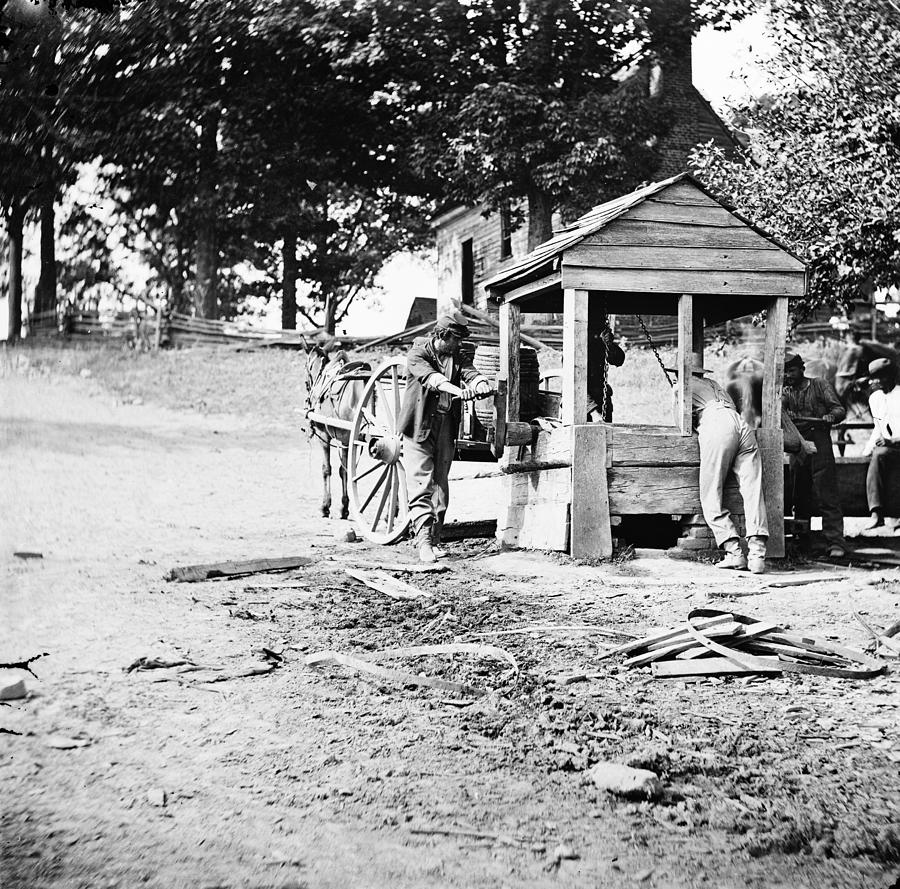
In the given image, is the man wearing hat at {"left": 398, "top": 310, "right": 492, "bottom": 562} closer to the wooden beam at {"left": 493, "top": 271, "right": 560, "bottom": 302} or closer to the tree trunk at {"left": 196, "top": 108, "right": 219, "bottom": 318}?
the wooden beam at {"left": 493, "top": 271, "right": 560, "bottom": 302}

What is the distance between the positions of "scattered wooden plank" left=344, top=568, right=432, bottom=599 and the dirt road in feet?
0.44

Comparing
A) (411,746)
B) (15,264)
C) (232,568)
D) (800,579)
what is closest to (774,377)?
(800,579)

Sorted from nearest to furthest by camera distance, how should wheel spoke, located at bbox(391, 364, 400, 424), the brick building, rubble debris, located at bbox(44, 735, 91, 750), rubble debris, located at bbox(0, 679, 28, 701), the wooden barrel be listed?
1. rubble debris, located at bbox(44, 735, 91, 750)
2. rubble debris, located at bbox(0, 679, 28, 701)
3. the wooden barrel
4. wheel spoke, located at bbox(391, 364, 400, 424)
5. the brick building

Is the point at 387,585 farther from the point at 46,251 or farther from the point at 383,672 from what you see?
the point at 46,251

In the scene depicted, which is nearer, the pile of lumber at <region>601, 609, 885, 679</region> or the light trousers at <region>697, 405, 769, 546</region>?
the pile of lumber at <region>601, 609, 885, 679</region>

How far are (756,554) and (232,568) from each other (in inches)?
144

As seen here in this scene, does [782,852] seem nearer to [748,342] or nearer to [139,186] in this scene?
[139,186]

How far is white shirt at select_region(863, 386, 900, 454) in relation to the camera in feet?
29.5

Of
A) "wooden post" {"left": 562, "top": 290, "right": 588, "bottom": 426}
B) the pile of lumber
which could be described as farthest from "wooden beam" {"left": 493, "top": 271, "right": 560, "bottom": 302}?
the pile of lumber

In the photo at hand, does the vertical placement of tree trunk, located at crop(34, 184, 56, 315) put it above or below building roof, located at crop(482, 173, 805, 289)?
below

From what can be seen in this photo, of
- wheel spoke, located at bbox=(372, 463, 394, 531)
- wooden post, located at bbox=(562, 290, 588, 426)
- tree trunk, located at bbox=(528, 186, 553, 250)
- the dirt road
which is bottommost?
the dirt road

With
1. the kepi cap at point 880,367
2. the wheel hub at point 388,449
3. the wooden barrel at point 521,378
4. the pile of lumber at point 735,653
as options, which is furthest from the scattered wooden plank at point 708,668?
the kepi cap at point 880,367

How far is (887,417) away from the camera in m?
9.12

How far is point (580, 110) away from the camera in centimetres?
1816
